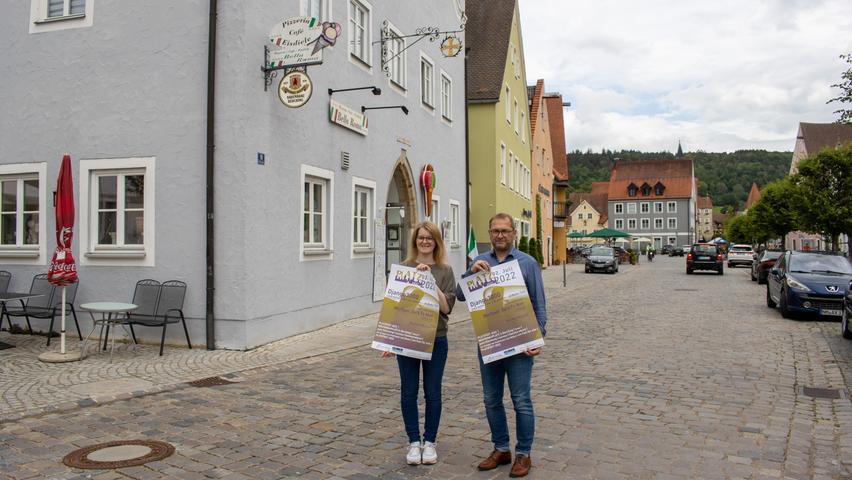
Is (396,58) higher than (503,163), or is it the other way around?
(396,58)

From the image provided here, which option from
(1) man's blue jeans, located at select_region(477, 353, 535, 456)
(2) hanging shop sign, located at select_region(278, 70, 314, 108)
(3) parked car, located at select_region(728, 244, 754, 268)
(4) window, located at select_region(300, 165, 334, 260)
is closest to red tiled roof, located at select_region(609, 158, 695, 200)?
(3) parked car, located at select_region(728, 244, 754, 268)

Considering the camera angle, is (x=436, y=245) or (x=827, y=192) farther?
(x=827, y=192)

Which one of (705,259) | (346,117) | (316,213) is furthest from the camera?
(705,259)

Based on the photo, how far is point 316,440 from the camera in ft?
18.3

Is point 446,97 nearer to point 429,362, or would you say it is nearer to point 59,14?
point 59,14

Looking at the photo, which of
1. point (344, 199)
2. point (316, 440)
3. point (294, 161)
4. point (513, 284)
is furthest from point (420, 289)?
point (344, 199)

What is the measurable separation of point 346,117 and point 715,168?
506ft

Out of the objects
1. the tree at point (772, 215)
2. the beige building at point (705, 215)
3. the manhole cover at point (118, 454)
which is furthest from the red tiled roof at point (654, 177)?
the manhole cover at point (118, 454)

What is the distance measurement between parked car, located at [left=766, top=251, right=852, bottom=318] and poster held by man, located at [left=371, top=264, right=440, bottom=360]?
11830 mm

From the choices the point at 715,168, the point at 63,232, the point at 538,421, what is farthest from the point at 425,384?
the point at 715,168

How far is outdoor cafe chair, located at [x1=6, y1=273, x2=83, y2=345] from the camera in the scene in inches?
403

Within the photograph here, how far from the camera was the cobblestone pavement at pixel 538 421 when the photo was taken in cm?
491

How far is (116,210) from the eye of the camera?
10672 millimetres

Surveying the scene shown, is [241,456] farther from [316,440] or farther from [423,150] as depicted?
[423,150]
